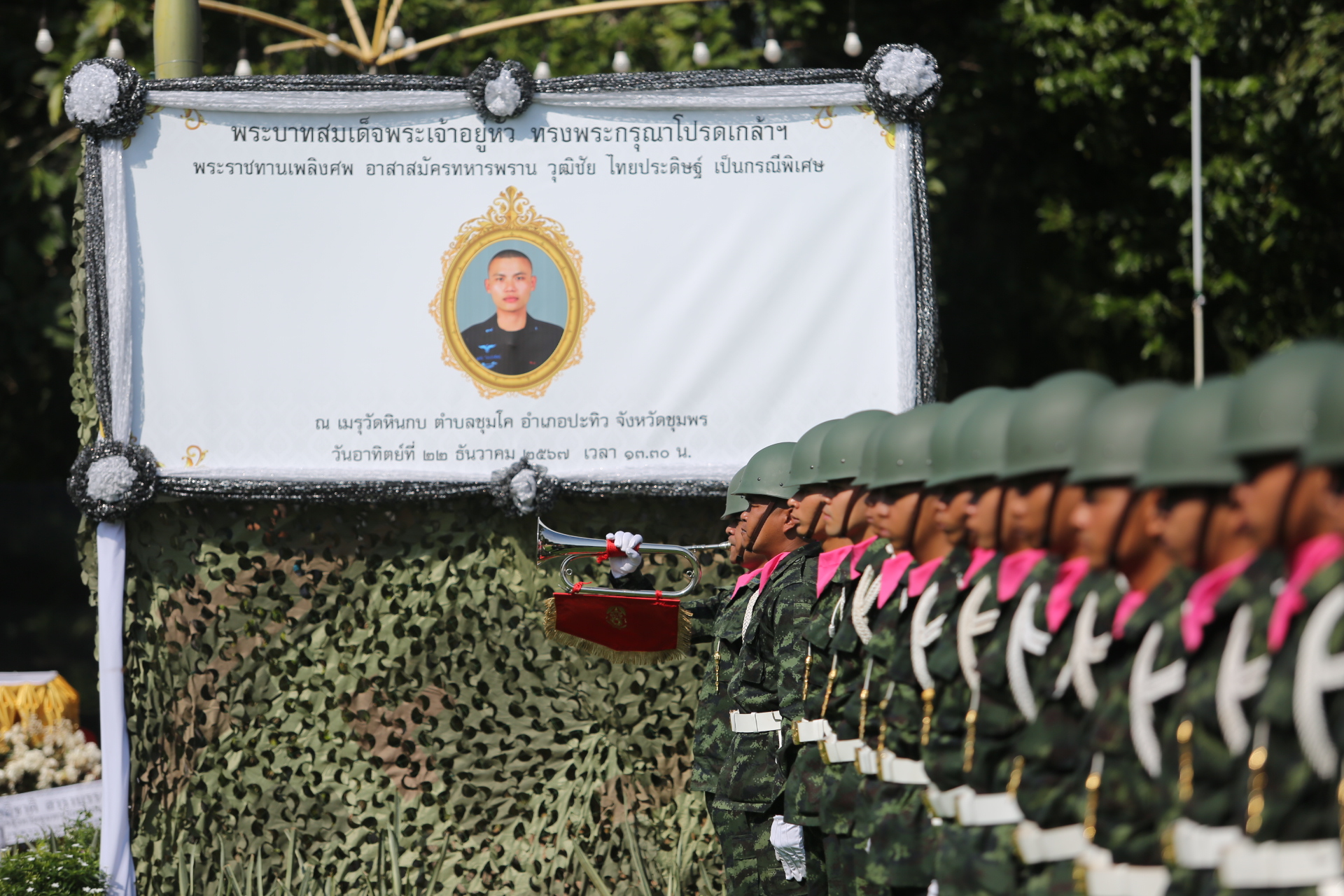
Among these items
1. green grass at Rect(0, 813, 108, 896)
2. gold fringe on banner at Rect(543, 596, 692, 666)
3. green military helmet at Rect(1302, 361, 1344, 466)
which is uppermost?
green military helmet at Rect(1302, 361, 1344, 466)

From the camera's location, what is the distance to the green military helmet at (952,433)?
401 cm

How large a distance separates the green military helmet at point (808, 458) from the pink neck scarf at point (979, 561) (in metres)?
1.45

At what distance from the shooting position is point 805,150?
679 centimetres

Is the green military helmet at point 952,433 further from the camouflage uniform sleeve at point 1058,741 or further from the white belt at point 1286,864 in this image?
the white belt at point 1286,864

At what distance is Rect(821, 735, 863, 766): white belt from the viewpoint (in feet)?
15.3

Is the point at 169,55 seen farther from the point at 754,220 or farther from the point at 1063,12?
the point at 1063,12

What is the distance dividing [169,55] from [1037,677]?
5.19 metres

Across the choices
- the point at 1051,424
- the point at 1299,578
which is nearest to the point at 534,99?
the point at 1051,424

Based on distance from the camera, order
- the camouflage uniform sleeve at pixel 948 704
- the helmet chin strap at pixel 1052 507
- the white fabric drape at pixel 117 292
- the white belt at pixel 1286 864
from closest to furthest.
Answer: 1. the white belt at pixel 1286 864
2. the helmet chin strap at pixel 1052 507
3. the camouflage uniform sleeve at pixel 948 704
4. the white fabric drape at pixel 117 292

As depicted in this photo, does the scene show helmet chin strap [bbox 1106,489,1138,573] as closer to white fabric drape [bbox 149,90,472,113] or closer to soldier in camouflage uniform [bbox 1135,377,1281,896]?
soldier in camouflage uniform [bbox 1135,377,1281,896]

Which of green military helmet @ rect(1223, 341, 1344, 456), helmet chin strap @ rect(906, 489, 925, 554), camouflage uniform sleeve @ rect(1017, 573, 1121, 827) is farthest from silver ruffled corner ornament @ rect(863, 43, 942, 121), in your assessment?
green military helmet @ rect(1223, 341, 1344, 456)

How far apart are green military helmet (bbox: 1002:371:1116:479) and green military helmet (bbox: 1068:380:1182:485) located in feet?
0.36

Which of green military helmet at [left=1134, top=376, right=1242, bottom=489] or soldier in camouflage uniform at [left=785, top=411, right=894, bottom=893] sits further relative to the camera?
soldier in camouflage uniform at [left=785, top=411, right=894, bottom=893]

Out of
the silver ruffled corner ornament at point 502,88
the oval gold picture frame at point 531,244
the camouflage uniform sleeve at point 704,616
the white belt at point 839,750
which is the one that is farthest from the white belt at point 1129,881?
the silver ruffled corner ornament at point 502,88
